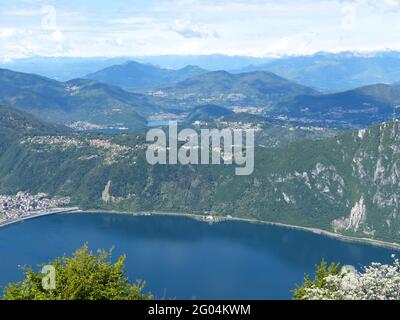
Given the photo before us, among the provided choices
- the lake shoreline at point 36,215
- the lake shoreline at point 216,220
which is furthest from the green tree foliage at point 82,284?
the lake shoreline at point 36,215

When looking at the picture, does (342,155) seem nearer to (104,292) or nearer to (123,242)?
(123,242)

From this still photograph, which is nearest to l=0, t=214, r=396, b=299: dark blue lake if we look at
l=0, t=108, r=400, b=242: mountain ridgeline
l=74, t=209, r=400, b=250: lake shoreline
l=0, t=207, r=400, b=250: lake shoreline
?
l=0, t=207, r=400, b=250: lake shoreline

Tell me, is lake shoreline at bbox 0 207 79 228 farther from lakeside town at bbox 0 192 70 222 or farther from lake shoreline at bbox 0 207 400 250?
lakeside town at bbox 0 192 70 222

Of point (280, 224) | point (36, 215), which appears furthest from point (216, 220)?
point (36, 215)

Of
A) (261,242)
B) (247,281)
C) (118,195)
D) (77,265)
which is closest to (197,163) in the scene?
(118,195)

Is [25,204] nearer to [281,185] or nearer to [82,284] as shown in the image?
[281,185]
